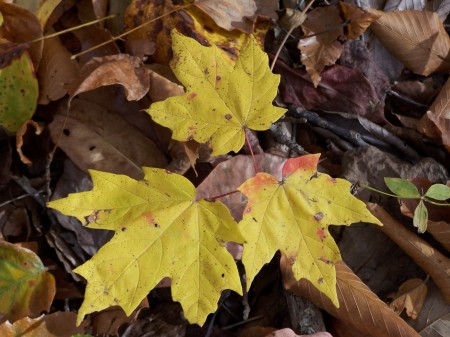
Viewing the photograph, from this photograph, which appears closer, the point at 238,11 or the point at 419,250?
the point at 419,250

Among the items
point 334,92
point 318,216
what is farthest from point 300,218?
point 334,92

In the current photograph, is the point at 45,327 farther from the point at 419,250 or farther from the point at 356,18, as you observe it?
the point at 356,18

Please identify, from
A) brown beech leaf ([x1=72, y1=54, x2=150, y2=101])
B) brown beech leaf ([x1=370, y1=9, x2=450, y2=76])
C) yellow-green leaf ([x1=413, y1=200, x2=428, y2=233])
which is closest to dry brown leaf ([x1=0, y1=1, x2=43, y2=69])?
brown beech leaf ([x1=72, y1=54, x2=150, y2=101])

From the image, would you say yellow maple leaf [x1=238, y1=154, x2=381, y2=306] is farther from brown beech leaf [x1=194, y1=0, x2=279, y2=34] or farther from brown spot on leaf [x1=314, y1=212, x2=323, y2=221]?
brown beech leaf [x1=194, y1=0, x2=279, y2=34]

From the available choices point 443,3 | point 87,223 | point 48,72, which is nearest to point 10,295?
point 87,223

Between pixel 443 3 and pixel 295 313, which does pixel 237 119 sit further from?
pixel 443 3
